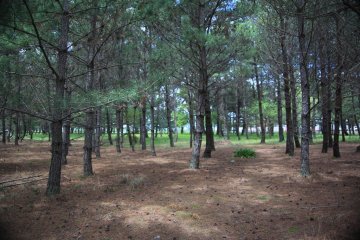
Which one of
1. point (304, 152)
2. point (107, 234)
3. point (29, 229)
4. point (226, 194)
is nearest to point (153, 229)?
point (107, 234)

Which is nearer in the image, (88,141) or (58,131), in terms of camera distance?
(58,131)

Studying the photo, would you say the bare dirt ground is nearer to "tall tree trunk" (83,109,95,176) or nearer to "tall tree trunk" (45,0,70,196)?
"tall tree trunk" (45,0,70,196)

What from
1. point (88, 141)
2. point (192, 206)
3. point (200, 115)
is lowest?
point (192, 206)

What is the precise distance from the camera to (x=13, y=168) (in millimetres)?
12797

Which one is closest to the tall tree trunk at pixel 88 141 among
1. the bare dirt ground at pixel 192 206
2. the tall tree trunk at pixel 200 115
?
the bare dirt ground at pixel 192 206

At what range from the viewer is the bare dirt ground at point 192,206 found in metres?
5.45

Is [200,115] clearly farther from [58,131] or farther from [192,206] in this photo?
[58,131]

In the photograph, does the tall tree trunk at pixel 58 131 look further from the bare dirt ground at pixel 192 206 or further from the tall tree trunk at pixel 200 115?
the tall tree trunk at pixel 200 115

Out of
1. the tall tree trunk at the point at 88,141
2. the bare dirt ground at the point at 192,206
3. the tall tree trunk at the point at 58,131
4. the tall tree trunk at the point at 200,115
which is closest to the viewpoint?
the bare dirt ground at the point at 192,206

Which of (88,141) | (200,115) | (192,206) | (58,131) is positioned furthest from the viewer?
(200,115)

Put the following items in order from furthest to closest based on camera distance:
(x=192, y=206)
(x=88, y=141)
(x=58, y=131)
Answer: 1. (x=88, y=141)
2. (x=58, y=131)
3. (x=192, y=206)

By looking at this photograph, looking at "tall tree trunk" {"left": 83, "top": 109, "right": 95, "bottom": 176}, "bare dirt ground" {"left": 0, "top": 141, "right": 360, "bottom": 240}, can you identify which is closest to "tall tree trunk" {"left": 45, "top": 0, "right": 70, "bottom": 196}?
"bare dirt ground" {"left": 0, "top": 141, "right": 360, "bottom": 240}

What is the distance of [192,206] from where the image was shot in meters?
7.06

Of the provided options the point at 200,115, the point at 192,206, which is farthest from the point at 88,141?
the point at 192,206
